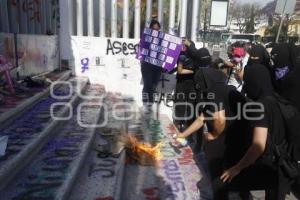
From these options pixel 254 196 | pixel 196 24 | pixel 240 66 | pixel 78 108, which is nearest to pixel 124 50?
pixel 196 24

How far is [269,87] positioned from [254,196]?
6.93 ft

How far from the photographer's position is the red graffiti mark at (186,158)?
5429 millimetres

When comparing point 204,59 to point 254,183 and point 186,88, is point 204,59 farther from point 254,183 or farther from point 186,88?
point 254,183

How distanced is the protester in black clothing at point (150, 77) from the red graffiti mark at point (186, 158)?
2674mm

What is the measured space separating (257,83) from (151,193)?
2.07m

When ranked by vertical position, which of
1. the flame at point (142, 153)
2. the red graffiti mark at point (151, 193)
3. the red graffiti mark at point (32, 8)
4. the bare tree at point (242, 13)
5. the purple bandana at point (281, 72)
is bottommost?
the red graffiti mark at point (151, 193)

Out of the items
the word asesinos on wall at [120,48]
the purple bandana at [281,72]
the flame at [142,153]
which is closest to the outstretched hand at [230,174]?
the purple bandana at [281,72]

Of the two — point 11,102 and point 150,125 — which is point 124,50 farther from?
point 11,102

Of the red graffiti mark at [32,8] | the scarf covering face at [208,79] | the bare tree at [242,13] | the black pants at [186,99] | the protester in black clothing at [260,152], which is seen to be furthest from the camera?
the bare tree at [242,13]

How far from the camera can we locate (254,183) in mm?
Result: 3018

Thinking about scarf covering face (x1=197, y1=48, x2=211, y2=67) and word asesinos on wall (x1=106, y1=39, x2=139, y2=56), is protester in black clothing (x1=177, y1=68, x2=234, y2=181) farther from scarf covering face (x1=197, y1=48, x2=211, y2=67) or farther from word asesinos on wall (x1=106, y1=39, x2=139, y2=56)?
word asesinos on wall (x1=106, y1=39, x2=139, y2=56)

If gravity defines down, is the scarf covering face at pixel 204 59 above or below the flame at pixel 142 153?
above

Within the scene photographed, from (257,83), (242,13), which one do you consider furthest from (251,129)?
(242,13)

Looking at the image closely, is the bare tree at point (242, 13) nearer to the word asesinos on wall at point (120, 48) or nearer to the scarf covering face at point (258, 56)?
the word asesinos on wall at point (120, 48)
